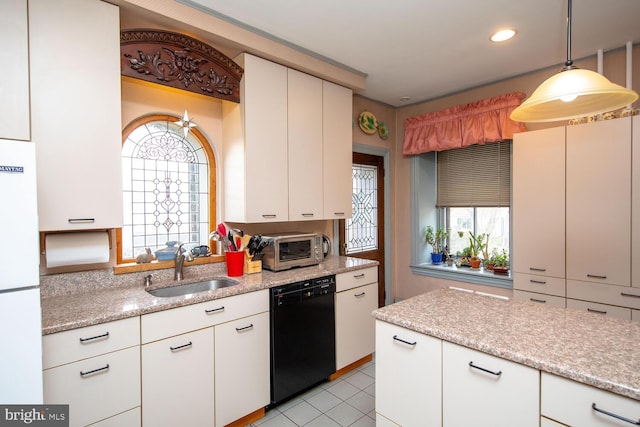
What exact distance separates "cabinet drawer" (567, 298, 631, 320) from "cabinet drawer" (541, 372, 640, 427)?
158 centimetres

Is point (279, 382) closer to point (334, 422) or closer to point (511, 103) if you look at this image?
point (334, 422)

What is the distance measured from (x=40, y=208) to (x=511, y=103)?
12.2ft

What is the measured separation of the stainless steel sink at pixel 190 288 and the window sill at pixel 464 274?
7.96 ft

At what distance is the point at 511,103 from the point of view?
3.11m

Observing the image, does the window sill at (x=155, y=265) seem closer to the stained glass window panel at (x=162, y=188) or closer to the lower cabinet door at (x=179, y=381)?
the stained glass window panel at (x=162, y=188)

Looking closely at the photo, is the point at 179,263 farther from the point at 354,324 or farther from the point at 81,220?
the point at 354,324

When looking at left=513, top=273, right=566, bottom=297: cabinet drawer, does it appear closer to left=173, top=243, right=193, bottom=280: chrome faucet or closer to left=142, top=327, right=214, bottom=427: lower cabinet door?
left=142, top=327, right=214, bottom=427: lower cabinet door

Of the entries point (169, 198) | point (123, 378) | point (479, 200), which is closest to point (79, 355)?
point (123, 378)

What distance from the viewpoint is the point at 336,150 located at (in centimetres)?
307

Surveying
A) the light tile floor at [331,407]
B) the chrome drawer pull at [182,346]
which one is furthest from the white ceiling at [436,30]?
the light tile floor at [331,407]

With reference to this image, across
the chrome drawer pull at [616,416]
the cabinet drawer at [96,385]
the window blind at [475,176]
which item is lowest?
the cabinet drawer at [96,385]

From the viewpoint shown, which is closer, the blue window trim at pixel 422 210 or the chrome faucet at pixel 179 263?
the chrome faucet at pixel 179 263

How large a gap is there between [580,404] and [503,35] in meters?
2.41

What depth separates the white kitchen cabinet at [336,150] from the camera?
2.98 metres
